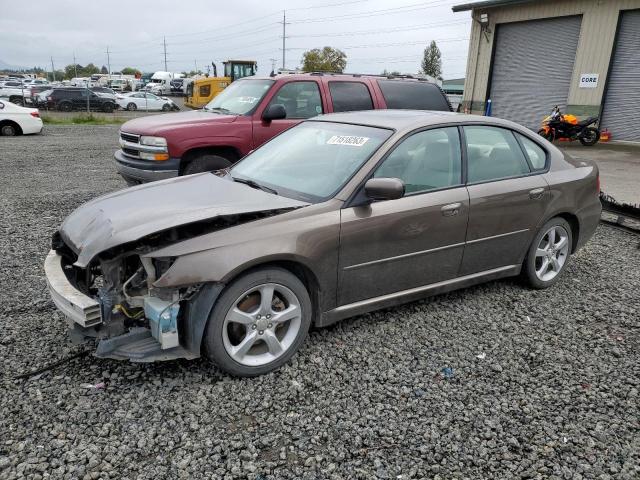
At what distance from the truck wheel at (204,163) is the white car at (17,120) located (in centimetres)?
1279

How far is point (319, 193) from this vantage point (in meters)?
3.55

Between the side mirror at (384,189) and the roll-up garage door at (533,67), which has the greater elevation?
the roll-up garage door at (533,67)

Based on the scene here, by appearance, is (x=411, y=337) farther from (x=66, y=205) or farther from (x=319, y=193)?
(x=66, y=205)

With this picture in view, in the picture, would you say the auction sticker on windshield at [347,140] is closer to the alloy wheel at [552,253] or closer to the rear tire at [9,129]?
the alloy wheel at [552,253]

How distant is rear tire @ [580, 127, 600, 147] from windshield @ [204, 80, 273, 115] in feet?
42.8

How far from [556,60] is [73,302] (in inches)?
762

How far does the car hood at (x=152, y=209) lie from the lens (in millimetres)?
2961

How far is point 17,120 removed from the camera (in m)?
16.6

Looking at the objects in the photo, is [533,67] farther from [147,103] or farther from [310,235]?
[147,103]

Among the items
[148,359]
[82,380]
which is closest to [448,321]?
[148,359]

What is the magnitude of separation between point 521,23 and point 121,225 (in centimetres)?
1981

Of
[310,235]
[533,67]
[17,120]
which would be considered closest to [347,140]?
[310,235]

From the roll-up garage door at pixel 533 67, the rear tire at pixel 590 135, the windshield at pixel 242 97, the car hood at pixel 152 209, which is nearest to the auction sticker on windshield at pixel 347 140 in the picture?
the car hood at pixel 152 209

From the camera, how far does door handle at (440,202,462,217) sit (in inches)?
152
